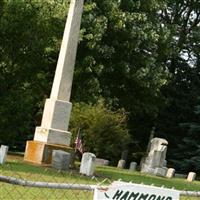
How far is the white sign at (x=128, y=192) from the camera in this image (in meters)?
4.72

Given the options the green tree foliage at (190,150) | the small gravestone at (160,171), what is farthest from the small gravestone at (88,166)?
the green tree foliage at (190,150)

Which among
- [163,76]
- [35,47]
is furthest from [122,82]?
[35,47]

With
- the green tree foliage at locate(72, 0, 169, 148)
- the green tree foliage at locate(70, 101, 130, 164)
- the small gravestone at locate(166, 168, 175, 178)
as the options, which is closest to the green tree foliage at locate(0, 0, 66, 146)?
the green tree foliage at locate(72, 0, 169, 148)

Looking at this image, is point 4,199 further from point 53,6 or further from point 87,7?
point 87,7

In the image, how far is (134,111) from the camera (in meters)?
34.6

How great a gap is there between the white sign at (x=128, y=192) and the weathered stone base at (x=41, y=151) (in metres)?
12.1

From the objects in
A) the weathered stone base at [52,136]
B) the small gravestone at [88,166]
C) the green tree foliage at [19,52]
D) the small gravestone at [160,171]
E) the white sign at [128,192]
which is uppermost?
the green tree foliage at [19,52]

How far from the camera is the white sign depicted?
4.72 meters

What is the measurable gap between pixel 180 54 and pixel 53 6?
1961cm

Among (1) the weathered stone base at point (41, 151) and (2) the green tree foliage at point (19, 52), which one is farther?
(2) the green tree foliage at point (19, 52)

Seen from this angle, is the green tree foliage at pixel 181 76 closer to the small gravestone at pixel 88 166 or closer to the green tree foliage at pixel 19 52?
the green tree foliage at pixel 19 52

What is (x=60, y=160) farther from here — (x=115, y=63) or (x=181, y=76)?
(x=181, y=76)

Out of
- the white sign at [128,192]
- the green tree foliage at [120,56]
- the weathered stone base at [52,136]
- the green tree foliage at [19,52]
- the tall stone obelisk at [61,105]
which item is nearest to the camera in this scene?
the white sign at [128,192]

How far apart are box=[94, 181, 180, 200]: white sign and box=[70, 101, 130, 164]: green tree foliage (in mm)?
24859
